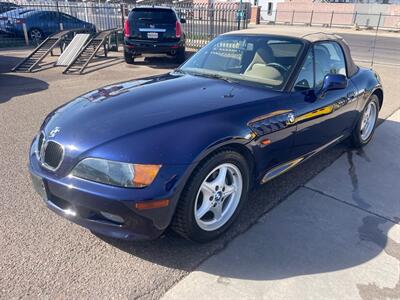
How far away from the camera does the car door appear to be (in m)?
3.35

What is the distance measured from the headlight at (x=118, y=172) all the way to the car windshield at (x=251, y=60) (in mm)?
1651

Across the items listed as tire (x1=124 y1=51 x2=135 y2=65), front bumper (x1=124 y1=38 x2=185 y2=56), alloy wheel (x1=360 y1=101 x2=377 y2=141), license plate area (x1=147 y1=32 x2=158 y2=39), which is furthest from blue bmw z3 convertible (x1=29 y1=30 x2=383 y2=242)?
tire (x1=124 y1=51 x2=135 y2=65)

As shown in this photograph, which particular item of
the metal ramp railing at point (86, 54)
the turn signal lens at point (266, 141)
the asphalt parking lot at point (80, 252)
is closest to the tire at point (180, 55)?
the metal ramp railing at point (86, 54)

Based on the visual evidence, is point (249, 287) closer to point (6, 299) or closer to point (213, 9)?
point (6, 299)

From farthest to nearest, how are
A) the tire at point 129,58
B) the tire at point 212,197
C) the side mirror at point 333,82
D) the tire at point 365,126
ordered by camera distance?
the tire at point 129,58 < the tire at point 365,126 < the side mirror at point 333,82 < the tire at point 212,197

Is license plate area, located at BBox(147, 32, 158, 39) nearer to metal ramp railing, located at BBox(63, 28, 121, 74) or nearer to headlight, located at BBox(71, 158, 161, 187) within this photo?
metal ramp railing, located at BBox(63, 28, 121, 74)

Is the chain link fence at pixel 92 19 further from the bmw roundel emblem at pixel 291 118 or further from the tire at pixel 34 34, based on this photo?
the bmw roundel emblem at pixel 291 118

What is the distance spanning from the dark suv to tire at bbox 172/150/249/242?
8247 mm

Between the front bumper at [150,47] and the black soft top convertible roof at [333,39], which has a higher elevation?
the black soft top convertible roof at [333,39]

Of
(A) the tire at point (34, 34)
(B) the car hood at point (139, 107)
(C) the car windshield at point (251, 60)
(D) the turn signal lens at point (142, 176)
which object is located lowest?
(A) the tire at point (34, 34)

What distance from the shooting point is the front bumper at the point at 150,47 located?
10281 mm

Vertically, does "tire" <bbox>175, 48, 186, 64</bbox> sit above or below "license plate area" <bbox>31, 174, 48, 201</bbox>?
below

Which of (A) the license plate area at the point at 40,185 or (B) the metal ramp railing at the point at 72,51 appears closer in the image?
(A) the license plate area at the point at 40,185

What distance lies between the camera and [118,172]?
2.25 m
